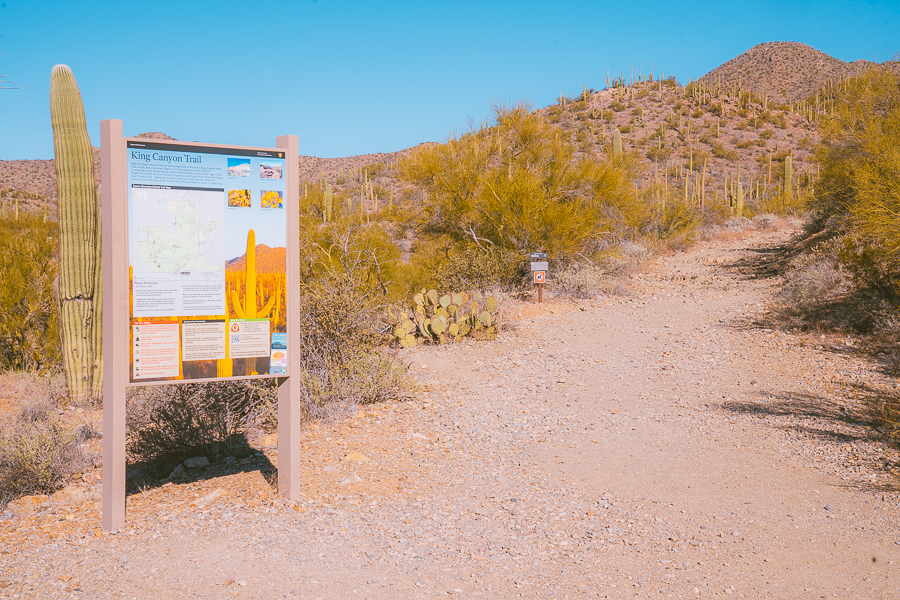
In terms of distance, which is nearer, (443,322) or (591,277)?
(443,322)

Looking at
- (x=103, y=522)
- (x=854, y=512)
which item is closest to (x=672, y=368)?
(x=854, y=512)

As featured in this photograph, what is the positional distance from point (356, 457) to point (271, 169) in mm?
2549

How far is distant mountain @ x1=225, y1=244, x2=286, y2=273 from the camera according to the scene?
4551 millimetres

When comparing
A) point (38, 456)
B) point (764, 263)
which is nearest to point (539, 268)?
point (764, 263)

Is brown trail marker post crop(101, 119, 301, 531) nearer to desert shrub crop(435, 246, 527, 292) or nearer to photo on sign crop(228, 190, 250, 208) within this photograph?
photo on sign crop(228, 190, 250, 208)

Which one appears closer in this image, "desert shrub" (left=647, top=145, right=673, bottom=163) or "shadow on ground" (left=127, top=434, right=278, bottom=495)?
"shadow on ground" (left=127, top=434, right=278, bottom=495)

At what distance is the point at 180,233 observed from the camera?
4.38m

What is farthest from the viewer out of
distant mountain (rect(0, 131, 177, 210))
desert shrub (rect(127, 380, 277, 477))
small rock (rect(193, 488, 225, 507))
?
distant mountain (rect(0, 131, 177, 210))

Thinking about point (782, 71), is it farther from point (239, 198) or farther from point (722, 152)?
point (239, 198)

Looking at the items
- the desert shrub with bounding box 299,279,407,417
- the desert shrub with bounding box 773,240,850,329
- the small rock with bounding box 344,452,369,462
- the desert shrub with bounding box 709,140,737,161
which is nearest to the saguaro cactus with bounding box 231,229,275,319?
the small rock with bounding box 344,452,369,462

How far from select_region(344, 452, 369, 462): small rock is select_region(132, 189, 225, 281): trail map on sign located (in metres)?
2.08

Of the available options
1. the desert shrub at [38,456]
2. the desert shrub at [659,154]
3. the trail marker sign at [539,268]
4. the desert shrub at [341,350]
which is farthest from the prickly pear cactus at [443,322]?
the desert shrub at [659,154]

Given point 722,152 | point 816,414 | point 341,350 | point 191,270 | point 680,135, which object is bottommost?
point 816,414

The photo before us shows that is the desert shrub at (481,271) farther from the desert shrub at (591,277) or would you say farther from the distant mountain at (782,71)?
the distant mountain at (782,71)
